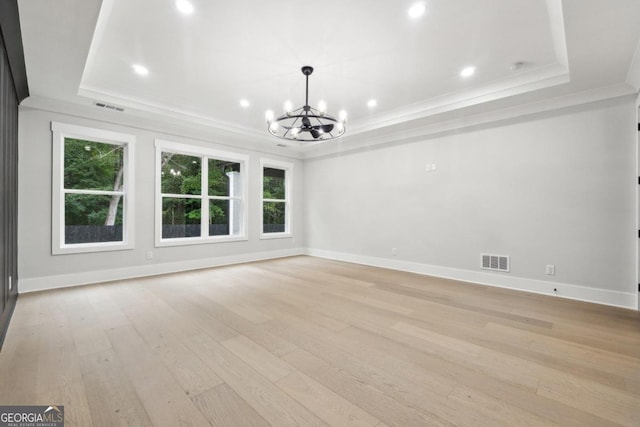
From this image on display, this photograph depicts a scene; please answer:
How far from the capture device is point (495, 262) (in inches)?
174

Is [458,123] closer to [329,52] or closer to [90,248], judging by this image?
[329,52]

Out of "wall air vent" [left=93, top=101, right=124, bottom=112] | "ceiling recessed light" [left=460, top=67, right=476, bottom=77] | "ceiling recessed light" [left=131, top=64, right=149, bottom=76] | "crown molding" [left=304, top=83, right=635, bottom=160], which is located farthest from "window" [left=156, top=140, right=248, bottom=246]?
"ceiling recessed light" [left=460, top=67, right=476, bottom=77]

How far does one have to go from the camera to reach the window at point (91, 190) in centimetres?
413

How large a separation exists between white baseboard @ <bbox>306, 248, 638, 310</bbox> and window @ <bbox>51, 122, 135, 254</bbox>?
14.9ft

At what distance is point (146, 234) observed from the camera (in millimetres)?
4938

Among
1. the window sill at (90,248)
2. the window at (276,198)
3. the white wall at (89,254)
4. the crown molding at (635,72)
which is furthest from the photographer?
the window at (276,198)

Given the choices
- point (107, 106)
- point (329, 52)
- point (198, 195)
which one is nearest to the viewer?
point (329, 52)

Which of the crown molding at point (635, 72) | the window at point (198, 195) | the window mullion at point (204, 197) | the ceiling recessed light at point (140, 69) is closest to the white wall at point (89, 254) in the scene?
the window at point (198, 195)

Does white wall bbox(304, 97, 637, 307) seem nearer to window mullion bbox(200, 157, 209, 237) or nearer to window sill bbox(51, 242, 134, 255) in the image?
window mullion bbox(200, 157, 209, 237)

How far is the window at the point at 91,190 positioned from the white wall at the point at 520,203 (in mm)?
4432

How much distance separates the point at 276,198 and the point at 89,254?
3.83m

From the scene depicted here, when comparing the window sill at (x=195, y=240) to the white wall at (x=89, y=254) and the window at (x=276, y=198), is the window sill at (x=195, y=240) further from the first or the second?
the window at (x=276, y=198)

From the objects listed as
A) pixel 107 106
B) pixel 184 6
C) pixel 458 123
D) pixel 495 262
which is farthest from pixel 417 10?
pixel 107 106

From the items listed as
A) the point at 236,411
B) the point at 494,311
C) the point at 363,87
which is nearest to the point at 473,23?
the point at 363,87
